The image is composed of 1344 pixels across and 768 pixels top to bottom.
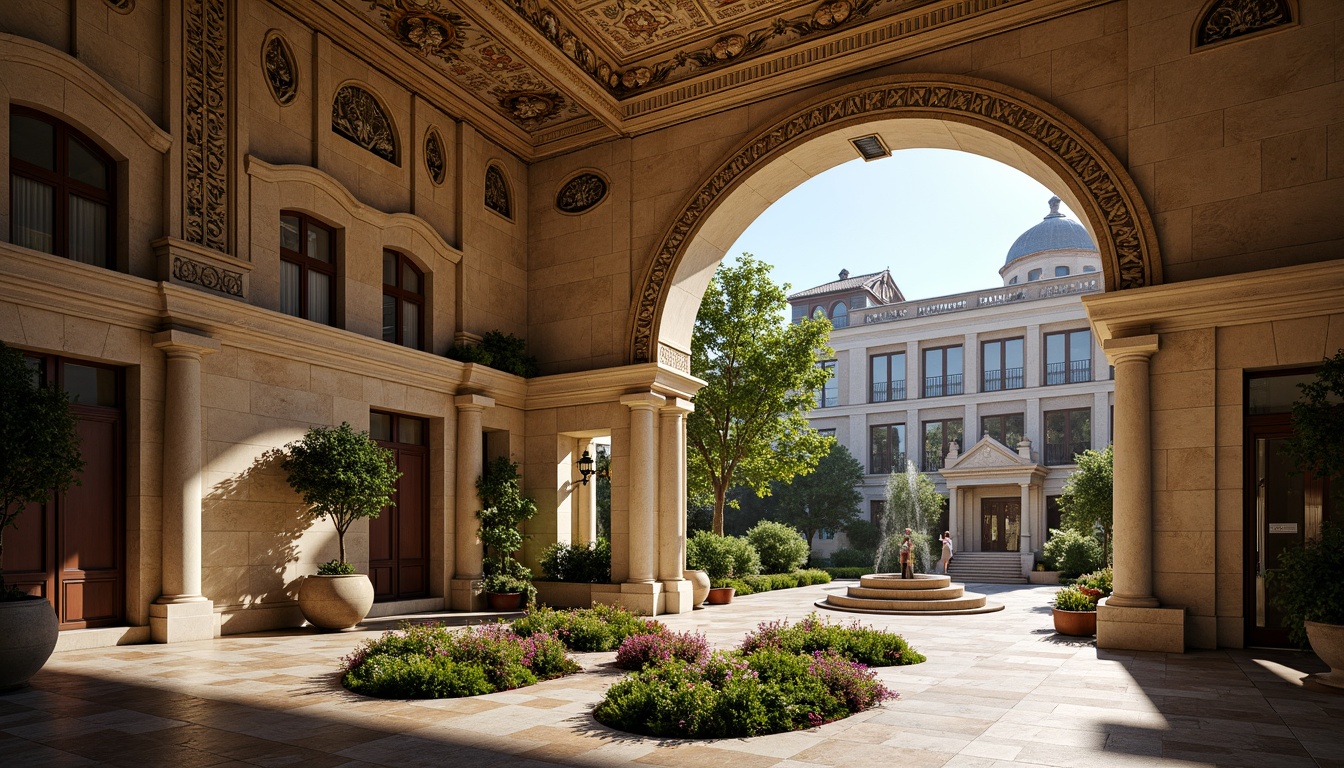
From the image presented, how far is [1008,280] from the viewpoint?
170 feet

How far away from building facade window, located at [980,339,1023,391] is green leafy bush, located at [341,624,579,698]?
35.6 m

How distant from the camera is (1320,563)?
891 centimetres

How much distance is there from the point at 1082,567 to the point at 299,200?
985 inches

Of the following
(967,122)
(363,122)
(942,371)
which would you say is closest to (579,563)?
(363,122)

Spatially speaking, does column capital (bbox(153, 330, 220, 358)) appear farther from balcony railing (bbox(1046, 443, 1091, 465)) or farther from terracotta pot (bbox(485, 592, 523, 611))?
balcony railing (bbox(1046, 443, 1091, 465))

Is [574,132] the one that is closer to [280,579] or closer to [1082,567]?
[280,579]

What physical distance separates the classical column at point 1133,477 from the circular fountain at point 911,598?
608 centimetres

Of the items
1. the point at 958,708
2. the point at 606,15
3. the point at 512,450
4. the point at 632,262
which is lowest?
the point at 958,708

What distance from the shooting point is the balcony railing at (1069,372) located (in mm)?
39219

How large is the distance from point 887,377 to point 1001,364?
562 cm

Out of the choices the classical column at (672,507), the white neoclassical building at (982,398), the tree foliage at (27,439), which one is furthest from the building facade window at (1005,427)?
the tree foliage at (27,439)

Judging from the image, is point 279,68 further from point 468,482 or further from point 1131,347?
point 1131,347

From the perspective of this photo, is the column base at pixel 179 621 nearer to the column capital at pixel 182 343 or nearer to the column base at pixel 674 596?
the column capital at pixel 182 343

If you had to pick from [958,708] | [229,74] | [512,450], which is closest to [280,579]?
[512,450]
